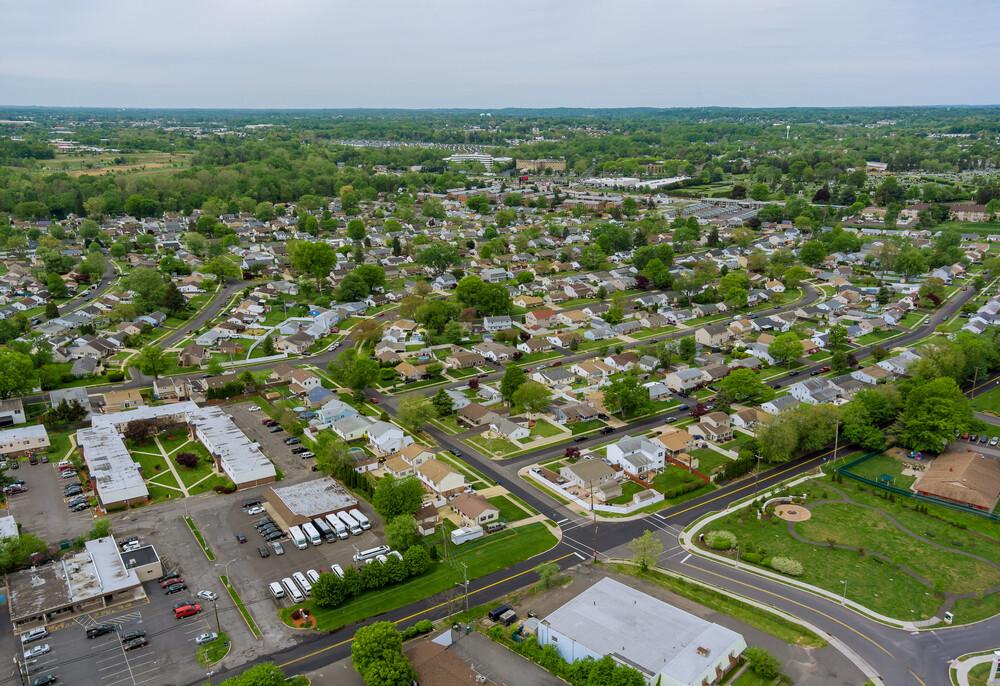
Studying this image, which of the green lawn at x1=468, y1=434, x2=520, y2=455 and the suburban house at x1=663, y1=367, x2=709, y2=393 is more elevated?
the suburban house at x1=663, y1=367, x2=709, y2=393

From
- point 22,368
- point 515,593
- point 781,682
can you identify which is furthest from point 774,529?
point 22,368

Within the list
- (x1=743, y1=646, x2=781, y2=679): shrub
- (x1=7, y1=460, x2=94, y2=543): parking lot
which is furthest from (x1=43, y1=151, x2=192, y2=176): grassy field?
(x1=743, y1=646, x2=781, y2=679): shrub

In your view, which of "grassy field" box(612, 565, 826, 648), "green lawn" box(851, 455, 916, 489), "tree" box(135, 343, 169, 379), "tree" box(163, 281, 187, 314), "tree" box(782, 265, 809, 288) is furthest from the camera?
"tree" box(782, 265, 809, 288)

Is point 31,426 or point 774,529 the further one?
point 31,426

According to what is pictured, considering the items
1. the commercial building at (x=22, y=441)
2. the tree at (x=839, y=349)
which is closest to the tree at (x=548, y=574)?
the commercial building at (x=22, y=441)

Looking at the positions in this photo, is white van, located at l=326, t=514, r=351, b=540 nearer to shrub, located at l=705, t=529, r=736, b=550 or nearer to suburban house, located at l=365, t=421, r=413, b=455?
suburban house, located at l=365, t=421, r=413, b=455

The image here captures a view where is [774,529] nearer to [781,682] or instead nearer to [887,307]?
[781,682]

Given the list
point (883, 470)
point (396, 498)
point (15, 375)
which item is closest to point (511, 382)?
point (396, 498)
